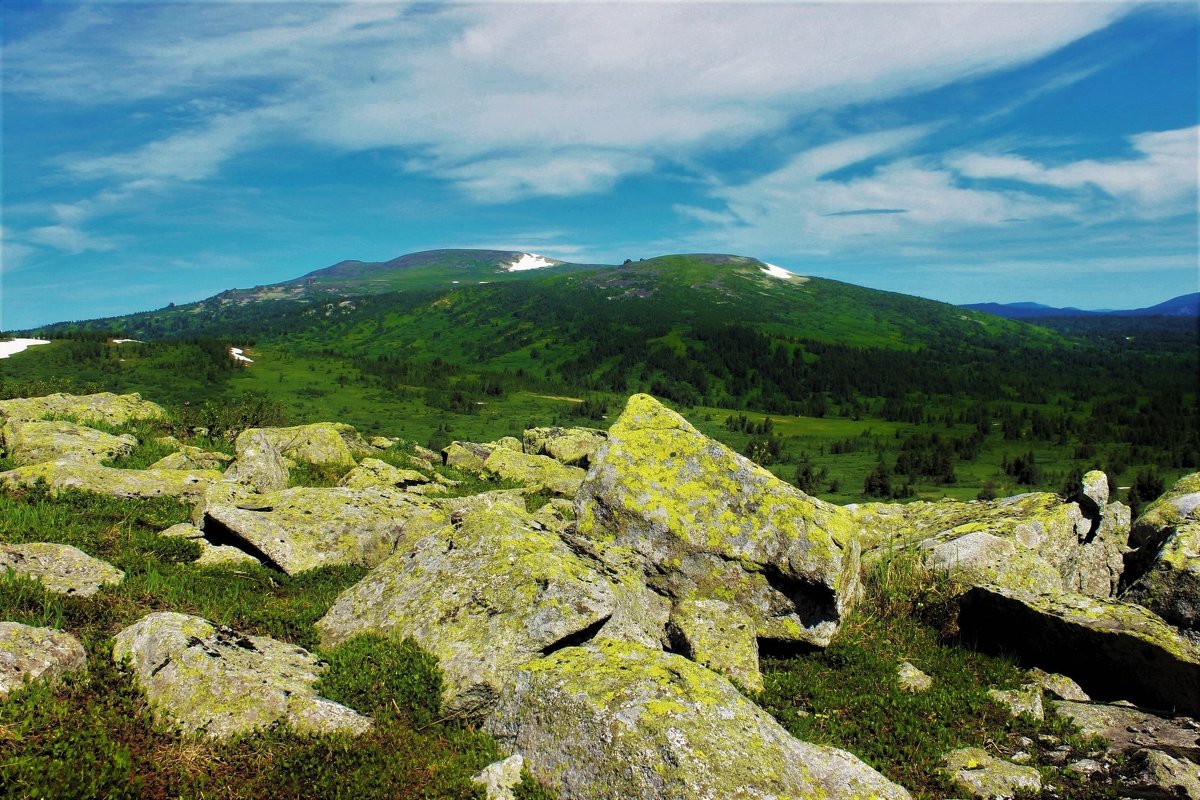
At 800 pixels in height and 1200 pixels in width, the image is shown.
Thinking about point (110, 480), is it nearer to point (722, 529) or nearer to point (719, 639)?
point (722, 529)

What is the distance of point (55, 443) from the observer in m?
20.3

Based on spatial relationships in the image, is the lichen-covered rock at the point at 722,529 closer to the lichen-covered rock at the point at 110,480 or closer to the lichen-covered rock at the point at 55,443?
the lichen-covered rock at the point at 110,480

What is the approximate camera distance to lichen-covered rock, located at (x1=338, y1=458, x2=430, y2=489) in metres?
21.8

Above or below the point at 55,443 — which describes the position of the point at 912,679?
below

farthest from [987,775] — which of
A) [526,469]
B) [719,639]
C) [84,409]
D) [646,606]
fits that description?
[84,409]

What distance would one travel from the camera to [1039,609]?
12391 millimetres

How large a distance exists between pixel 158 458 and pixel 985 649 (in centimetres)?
2503

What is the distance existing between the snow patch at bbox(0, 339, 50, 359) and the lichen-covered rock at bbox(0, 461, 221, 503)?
8119 inches

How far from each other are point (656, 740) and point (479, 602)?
4.46 m

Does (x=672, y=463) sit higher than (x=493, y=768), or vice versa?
(x=672, y=463)

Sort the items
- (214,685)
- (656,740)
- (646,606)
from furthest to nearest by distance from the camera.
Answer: (646,606)
(214,685)
(656,740)

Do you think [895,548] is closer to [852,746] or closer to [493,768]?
[852,746]

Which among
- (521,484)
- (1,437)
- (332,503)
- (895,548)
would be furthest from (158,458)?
(895,548)

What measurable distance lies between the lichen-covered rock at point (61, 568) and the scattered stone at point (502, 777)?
7.70m
